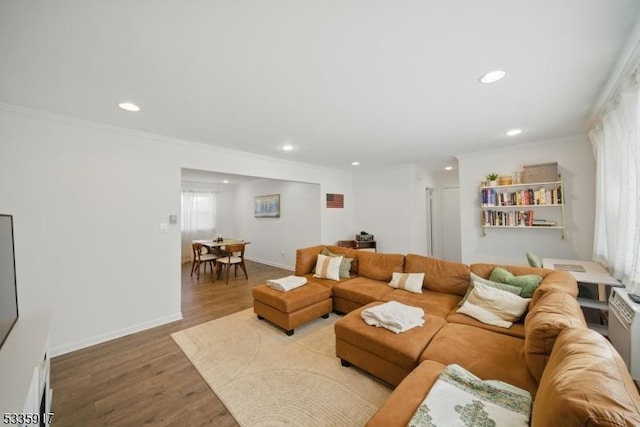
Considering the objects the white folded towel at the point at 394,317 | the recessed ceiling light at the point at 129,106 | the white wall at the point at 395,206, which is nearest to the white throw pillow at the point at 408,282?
the white folded towel at the point at 394,317

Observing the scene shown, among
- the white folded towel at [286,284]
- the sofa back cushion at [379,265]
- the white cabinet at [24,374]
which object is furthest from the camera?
the sofa back cushion at [379,265]

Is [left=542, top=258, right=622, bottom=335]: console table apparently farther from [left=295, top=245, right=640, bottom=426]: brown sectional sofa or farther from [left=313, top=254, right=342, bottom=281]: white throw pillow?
[left=313, top=254, right=342, bottom=281]: white throw pillow

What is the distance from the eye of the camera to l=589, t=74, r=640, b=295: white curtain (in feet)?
6.16

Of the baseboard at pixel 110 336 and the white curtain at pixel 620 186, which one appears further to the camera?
the baseboard at pixel 110 336

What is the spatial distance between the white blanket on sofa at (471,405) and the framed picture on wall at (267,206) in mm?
5539

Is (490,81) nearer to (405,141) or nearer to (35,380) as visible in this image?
(405,141)

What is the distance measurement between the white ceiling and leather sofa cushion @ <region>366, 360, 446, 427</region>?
2.00 metres

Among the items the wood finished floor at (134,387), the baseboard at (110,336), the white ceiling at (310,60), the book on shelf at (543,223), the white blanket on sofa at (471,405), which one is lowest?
the wood finished floor at (134,387)

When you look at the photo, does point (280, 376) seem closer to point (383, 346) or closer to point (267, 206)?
point (383, 346)

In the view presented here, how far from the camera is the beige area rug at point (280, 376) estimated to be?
5.60 ft

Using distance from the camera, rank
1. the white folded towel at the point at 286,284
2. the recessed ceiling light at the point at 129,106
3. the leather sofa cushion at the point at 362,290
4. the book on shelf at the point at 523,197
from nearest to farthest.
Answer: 1. the recessed ceiling light at the point at 129,106
2. the leather sofa cushion at the point at 362,290
3. the white folded towel at the point at 286,284
4. the book on shelf at the point at 523,197

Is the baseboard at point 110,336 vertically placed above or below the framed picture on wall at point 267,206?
below

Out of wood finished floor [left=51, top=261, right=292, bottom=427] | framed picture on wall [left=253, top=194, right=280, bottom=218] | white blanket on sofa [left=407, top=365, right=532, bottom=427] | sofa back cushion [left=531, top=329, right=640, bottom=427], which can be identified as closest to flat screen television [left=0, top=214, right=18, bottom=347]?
wood finished floor [left=51, top=261, right=292, bottom=427]

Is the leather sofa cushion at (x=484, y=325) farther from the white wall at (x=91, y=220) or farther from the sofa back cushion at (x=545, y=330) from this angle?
the white wall at (x=91, y=220)
